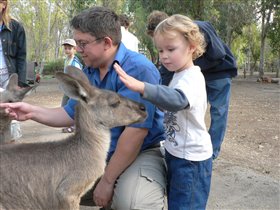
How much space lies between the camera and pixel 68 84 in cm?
233

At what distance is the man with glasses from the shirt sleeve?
1.30 ft

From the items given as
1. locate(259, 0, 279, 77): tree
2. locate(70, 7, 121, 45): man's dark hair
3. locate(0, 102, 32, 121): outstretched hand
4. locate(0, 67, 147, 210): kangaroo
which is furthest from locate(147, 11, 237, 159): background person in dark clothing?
locate(259, 0, 279, 77): tree

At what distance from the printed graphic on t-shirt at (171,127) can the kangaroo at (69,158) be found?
28 cm

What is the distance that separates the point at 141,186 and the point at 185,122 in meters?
0.53

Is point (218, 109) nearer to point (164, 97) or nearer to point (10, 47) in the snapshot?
point (164, 97)

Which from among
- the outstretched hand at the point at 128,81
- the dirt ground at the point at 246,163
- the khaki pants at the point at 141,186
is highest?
the outstretched hand at the point at 128,81

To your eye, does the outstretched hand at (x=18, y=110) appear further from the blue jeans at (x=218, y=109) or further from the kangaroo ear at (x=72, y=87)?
the blue jeans at (x=218, y=109)

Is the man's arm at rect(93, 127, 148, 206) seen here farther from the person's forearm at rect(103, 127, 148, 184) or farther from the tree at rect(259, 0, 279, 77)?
the tree at rect(259, 0, 279, 77)

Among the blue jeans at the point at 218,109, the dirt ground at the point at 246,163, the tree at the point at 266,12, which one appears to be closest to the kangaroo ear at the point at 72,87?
the blue jeans at the point at 218,109

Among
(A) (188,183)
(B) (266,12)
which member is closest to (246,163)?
(A) (188,183)

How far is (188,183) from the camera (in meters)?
2.79

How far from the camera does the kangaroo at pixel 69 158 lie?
2.26m

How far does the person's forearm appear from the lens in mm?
2740

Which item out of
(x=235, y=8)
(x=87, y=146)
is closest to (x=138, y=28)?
(x=235, y=8)
